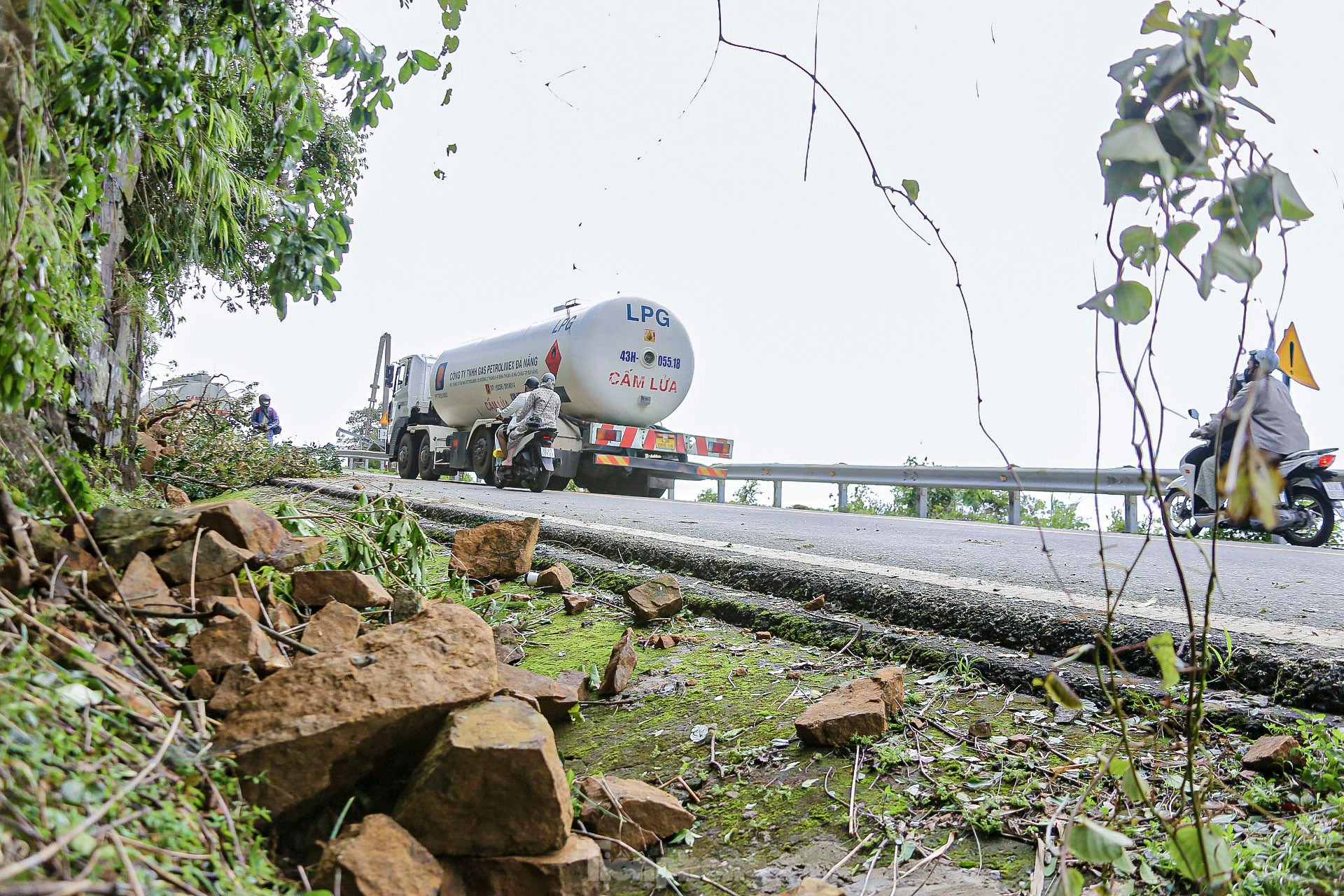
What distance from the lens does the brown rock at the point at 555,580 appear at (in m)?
2.98

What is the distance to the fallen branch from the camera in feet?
2.18

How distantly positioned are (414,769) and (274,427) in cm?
1499

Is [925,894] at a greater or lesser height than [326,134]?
lesser

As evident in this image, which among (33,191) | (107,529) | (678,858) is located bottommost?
(678,858)

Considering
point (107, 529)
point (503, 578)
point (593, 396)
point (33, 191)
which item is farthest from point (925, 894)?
point (593, 396)

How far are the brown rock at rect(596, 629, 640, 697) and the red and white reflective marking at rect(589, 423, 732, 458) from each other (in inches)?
405

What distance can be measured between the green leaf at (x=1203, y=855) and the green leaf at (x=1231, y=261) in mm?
629

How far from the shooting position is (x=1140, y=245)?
956 millimetres

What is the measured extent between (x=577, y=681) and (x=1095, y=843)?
1266 millimetres

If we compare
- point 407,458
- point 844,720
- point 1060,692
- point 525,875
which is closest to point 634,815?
point 525,875

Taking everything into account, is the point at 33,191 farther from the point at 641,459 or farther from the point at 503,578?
the point at 641,459

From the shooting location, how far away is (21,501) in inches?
62.2

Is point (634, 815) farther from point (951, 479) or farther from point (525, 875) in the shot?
point (951, 479)

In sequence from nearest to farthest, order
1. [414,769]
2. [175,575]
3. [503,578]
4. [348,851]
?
[348,851] → [414,769] → [175,575] → [503,578]
